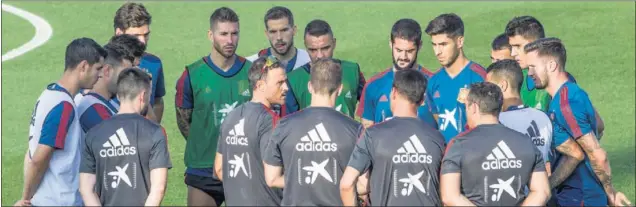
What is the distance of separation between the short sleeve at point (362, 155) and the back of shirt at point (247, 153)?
1.02 metres

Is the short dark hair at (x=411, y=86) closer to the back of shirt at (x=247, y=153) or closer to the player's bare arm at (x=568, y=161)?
the back of shirt at (x=247, y=153)

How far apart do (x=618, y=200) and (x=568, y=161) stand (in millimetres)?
628

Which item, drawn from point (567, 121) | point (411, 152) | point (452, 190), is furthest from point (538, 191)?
point (567, 121)

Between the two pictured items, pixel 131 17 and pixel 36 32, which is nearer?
pixel 131 17

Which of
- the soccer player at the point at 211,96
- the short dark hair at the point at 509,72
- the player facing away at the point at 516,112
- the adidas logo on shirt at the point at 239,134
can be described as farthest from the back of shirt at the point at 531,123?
the soccer player at the point at 211,96

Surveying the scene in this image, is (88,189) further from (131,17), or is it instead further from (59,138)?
(131,17)

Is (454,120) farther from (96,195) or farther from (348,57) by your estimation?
(348,57)

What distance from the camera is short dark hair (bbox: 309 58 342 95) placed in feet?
32.7

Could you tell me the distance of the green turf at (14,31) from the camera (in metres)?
25.4

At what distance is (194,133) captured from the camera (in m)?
12.5

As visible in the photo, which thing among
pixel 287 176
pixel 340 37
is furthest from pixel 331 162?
pixel 340 37

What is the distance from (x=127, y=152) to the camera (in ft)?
32.9

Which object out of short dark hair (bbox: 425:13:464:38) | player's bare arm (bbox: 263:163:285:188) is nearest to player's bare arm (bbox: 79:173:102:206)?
player's bare arm (bbox: 263:163:285:188)

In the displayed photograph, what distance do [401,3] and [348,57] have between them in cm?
529
